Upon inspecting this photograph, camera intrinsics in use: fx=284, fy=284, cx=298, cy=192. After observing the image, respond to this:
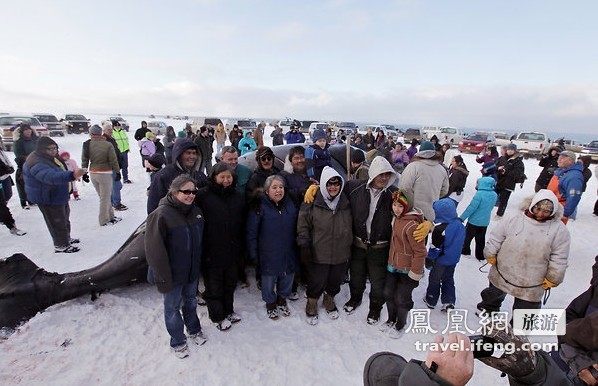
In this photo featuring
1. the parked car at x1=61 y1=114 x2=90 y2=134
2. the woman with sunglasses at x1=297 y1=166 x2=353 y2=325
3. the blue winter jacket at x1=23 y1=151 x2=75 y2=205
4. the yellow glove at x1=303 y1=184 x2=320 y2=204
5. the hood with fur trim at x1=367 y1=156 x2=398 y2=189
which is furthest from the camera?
the parked car at x1=61 y1=114 x2=90 y2=134

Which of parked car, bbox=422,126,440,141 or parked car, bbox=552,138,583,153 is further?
parked car, bbox=422,126,440,141

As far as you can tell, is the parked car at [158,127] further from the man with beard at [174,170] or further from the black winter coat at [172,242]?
the black winter coat at [172,242]

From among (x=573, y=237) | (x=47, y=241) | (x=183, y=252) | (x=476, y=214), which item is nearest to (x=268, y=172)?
(x=183, y=252)

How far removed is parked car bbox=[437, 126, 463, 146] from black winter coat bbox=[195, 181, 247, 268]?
2518 centimetres

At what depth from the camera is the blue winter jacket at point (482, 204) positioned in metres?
4.81

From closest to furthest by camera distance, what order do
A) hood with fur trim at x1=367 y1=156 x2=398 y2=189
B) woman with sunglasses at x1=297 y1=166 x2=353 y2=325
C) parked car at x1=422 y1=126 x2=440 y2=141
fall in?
hood with fur trim at x1=367 y1=156 x2=398 y2=189 → woman with sunglasses at x1=297 y1=166 x2=353 y2=325 → parked car at x1=422 y1=126 x2=440 y2=141

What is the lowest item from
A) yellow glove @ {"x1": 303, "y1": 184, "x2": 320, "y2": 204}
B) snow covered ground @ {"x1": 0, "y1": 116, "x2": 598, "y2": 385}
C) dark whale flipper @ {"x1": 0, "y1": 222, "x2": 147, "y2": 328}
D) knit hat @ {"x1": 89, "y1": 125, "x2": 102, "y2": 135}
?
snow covered ground @ {"x1": 0, "y1": 116, "x2": 598, "y2": 385}

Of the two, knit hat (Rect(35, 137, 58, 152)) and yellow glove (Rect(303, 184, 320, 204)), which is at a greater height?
knit hat (Rect(35, 137, 58, 152))

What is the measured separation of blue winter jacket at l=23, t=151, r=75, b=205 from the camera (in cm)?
428

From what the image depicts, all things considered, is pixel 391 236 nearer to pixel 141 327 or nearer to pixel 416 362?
pixel 416 362

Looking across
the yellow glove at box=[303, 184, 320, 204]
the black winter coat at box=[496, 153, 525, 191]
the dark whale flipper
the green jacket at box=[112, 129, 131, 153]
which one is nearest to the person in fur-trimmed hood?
the yellow glove at box=[303, 184, 320, 204]

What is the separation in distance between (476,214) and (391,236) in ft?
9.19

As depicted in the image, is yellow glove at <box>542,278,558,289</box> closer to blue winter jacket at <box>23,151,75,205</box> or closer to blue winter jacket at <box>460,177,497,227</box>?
blue winter jacket at <box>460,177,497,227</box>

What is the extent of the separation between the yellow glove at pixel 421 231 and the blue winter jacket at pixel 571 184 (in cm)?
447
